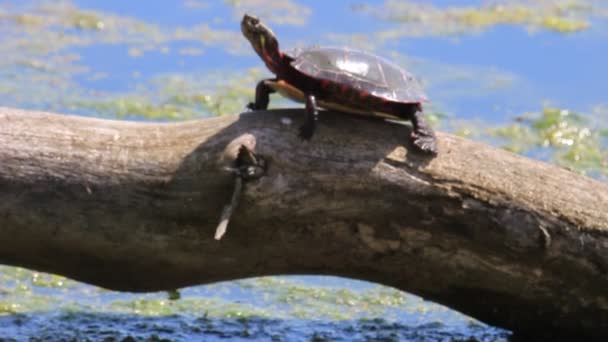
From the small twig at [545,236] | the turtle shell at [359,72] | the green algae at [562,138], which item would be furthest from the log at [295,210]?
the green algae at [562,138]

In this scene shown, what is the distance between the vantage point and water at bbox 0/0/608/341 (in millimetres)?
4691

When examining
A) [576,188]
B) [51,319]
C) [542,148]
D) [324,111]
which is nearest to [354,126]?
[324,111]

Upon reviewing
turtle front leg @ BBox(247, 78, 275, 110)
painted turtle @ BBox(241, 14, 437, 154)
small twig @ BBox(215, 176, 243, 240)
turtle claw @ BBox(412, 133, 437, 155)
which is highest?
painted turtle @ BBox(241, 14, 437, 154)

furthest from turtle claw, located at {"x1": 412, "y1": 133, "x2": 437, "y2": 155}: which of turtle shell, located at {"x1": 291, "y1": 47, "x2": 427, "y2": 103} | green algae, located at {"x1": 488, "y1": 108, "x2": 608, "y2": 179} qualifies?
green algae, located at {"x1": 488, "y1": 108, "x2": 608, "y2": 179}

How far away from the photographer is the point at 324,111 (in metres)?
4.00

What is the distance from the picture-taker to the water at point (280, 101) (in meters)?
4.69

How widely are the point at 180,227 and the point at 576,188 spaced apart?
115 centimetres

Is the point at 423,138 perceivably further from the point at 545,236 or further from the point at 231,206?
the point at 231,206

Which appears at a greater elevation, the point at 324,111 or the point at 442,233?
the point at 324,111

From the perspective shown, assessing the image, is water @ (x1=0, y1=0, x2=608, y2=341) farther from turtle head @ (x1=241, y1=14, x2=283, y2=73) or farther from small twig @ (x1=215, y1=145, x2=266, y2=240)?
turtle head @ (x1=241, y1=14, x2=283, y2=73)

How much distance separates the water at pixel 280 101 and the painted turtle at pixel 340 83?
932 millimetres

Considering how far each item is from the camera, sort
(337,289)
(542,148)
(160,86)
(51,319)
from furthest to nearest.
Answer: (160,86) < (542,148) < (337,289) < (51,319)

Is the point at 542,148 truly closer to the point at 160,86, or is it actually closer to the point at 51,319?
the point at 160,86

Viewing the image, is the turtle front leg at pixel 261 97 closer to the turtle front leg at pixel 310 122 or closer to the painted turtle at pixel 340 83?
the painted turtle at pixel 340 83
